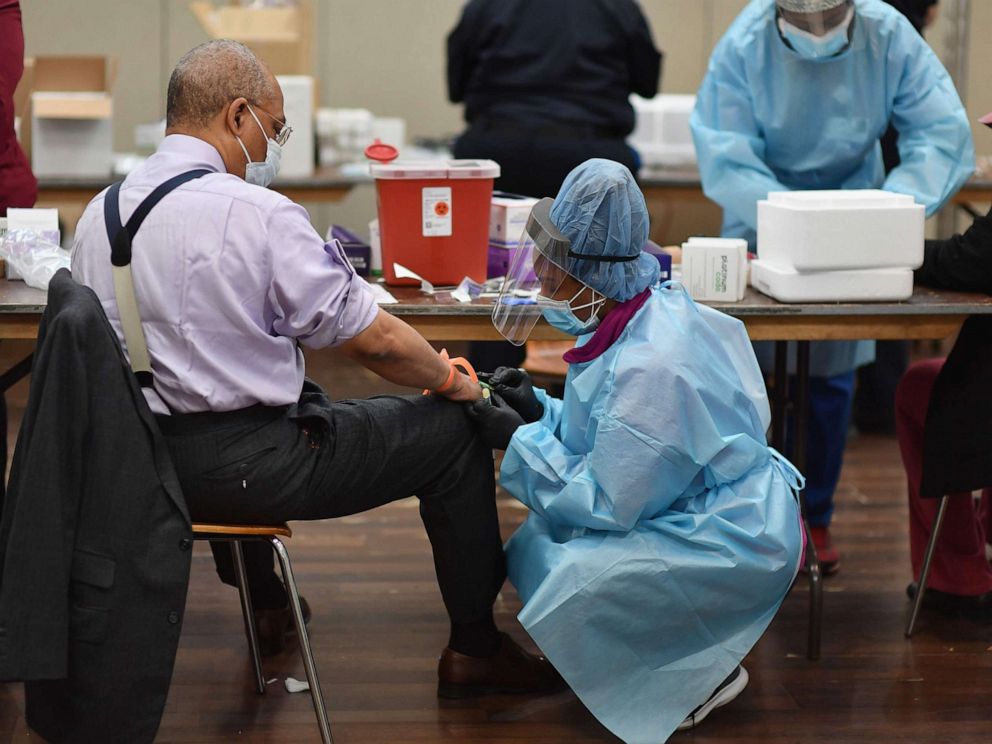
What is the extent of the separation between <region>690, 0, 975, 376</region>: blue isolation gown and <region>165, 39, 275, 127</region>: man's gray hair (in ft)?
4.42

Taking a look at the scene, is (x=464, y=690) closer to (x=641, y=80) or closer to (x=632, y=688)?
(x=632, y=688)

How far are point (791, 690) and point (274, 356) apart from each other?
1182mm

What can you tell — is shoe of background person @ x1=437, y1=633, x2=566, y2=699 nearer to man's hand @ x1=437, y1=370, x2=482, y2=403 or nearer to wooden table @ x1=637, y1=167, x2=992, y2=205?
man's hand @ x1=437, y1=370, x2=482, y2=403

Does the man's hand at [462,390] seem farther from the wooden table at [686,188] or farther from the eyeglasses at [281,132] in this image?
the wooden table at [686,188]

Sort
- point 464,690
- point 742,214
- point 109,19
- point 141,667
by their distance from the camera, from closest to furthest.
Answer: point 141,667
point 464,690
point 742,214
point 109,19

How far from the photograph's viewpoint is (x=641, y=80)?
4188 mm

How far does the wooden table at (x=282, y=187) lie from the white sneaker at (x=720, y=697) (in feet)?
8.79

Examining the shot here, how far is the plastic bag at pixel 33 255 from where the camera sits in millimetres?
2629

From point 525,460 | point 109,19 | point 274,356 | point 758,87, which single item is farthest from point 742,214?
point 109,19

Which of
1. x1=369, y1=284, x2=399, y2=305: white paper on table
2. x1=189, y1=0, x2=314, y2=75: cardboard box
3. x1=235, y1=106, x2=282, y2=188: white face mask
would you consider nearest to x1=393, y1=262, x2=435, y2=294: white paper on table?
x1=369, y1=284, x2=399, y2=305: white paper on table

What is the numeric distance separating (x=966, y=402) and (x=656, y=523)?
0.77m

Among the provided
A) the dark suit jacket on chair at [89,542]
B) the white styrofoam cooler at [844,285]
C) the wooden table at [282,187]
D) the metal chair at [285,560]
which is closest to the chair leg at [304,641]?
the metal chair at [285,560]

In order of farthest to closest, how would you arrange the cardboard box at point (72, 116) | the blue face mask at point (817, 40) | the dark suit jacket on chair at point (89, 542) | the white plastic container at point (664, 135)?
the white plastic container at point (664, 135), the cardboard box at point (72, 116), the blue face mask at point (817, 40), the dark suit jacket on chair at point (89, 542)

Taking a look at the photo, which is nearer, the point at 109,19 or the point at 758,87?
the point at 758,87
